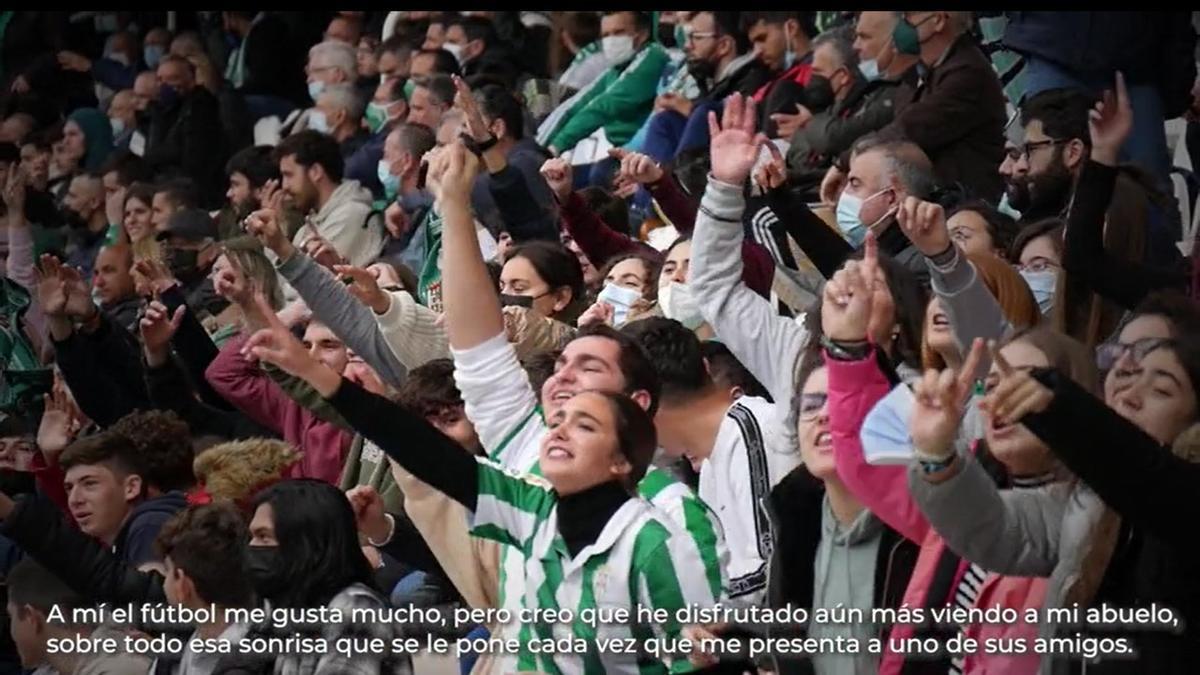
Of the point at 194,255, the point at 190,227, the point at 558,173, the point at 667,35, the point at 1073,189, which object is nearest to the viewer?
the point at 1073,189

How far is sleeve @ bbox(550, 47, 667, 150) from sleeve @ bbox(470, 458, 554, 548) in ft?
21.0

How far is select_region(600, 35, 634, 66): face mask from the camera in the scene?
11.7 metres

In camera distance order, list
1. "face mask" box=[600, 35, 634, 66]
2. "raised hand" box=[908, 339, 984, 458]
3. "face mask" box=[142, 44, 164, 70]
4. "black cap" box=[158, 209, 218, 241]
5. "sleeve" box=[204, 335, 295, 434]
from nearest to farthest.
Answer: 1. "raised hand" box=[908, 339, 984, 458]
2. "sleeve" box=[204, 335, 295, 434]
3. "black cap" box=[158, 209, 218, 241]
4. "face mask" box=[600, 35, 634, 66]
5. "face mask" box=[142, 44, 164, 70]

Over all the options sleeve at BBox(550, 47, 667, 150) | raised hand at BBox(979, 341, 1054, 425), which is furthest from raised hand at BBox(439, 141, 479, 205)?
sleeve at BBox(550, 47, 667, 150)

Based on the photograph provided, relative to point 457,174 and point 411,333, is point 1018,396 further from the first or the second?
point 411,333

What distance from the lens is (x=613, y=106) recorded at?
11.2 meters

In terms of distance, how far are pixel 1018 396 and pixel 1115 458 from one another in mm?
186

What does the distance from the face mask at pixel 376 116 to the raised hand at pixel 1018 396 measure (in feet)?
26.8

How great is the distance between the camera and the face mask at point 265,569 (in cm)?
521

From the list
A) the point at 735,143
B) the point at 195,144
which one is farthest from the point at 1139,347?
the point at 195,144

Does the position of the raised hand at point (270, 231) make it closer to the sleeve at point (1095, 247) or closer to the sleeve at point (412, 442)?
the sleeve at point (412, 442)

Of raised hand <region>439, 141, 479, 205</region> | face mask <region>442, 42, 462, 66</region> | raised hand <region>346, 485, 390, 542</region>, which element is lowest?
face mask <region>442, 42, 462, 66</region>

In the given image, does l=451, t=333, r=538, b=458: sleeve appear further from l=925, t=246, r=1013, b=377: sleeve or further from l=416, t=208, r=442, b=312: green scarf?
l=416, t=208, r=442, b=312: green scarf

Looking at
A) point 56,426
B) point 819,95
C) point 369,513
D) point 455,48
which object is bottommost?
point 56,426
